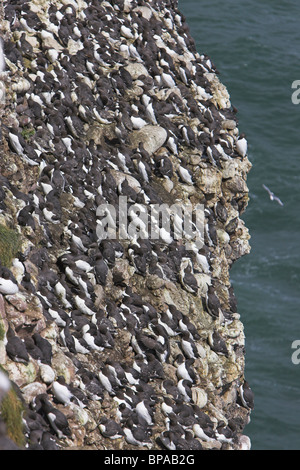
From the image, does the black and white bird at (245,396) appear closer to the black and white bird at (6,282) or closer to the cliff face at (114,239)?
the cliff face at (114,239)

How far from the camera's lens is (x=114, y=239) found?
699 inches

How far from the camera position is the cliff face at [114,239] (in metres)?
13.9

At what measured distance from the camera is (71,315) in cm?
1555

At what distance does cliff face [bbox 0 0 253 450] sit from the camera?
13.9 m

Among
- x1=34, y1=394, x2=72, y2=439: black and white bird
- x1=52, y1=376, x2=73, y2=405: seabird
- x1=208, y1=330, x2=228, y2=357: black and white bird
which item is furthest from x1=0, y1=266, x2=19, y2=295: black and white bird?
x1=208, y1=330, x2=228, y2=357: black and white bird

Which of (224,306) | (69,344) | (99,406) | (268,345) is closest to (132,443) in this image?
(99,406)

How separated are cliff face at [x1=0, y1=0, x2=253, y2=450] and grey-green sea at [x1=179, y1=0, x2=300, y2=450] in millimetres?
5862

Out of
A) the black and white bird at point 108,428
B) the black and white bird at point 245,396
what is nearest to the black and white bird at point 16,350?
the black and white bird at point 108,428

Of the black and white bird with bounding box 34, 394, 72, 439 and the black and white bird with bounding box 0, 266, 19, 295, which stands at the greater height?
the black and white bird with bounding box 0, 266, 19, 295

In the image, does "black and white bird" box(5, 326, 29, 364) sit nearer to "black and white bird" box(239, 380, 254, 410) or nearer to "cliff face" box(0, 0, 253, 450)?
"cliff face" box(0, 0, 253, 450)

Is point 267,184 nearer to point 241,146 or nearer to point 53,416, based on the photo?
point 241,146

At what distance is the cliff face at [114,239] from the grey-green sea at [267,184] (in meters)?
5.86

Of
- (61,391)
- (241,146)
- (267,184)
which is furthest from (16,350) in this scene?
(267,184)

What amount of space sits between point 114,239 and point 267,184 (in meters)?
16.2
